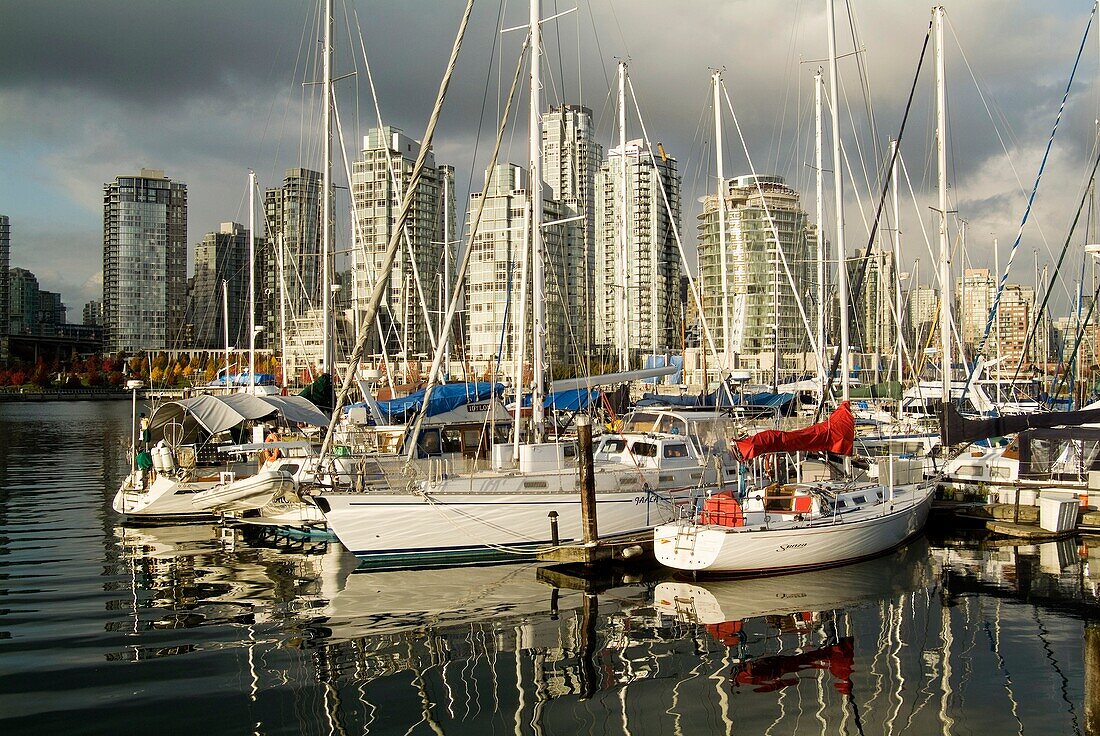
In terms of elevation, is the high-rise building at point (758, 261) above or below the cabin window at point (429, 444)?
above

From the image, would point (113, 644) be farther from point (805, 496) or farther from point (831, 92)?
point (831, 92)

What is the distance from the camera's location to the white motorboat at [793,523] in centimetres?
1920

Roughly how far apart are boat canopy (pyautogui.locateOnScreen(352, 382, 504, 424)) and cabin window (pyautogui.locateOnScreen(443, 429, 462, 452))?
1268 mm

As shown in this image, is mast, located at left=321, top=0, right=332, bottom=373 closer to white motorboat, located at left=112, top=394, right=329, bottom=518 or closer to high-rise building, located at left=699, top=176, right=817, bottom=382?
white motorboat, located at left=112, top=394, right=329, bottom=518

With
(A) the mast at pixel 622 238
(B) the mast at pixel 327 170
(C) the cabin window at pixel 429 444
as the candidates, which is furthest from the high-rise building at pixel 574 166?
(C) the cabin window at pixel 429 444

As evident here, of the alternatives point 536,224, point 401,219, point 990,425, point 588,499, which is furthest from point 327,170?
point 990,425

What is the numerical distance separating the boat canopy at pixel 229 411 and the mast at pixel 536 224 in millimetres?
9579

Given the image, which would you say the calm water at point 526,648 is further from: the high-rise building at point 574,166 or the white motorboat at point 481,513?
the high-rise building at point 574,166

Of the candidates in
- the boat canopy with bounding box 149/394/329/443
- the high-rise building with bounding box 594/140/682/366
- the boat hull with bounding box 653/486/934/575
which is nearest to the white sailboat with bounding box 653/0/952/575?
the boat hull with bounding box 653/486/934/575

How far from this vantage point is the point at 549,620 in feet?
53.9

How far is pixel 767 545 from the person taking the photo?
63.7ft

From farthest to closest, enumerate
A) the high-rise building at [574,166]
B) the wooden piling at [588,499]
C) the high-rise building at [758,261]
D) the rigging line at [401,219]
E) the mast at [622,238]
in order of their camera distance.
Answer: the high-rise building at [574,166] < the high-rise building at [758,261] < the mast at [622,238] < the wooden piling at [588,499] < the rigging line at [401,219]

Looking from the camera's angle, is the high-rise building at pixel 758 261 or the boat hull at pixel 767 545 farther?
the high-rise building at pixel 758 261

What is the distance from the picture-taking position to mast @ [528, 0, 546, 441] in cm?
2311
